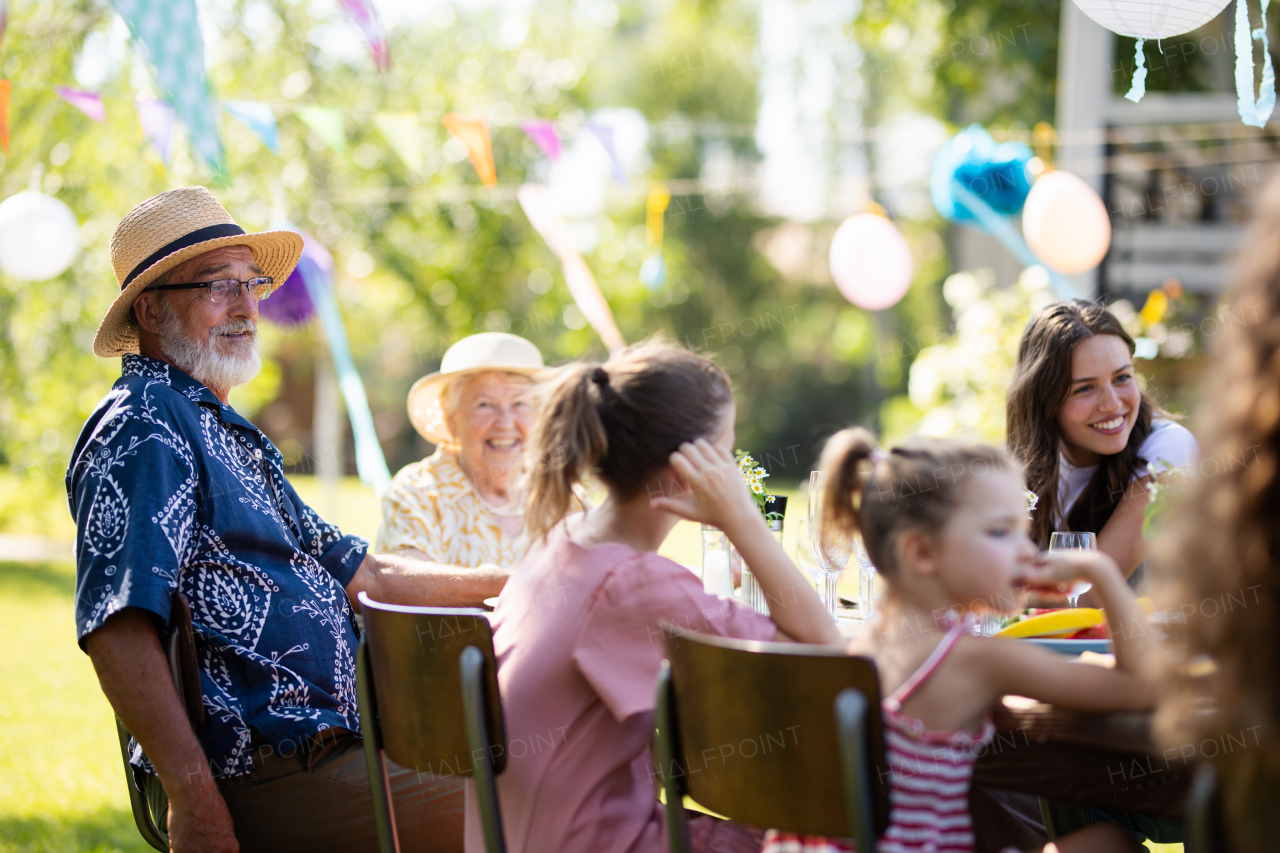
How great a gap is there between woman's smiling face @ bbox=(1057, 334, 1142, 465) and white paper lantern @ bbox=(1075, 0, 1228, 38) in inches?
33.7

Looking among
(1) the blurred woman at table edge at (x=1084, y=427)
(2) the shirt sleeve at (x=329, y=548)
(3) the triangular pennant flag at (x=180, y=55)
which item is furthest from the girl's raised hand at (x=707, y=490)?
(3) the triangular pennant flag at (x=180, y=55)

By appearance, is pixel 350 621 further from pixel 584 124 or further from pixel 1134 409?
pixel 584 124

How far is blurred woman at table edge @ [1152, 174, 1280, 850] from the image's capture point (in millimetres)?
1122

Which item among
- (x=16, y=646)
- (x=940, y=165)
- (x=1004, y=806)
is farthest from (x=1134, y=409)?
(x=16, y=646)

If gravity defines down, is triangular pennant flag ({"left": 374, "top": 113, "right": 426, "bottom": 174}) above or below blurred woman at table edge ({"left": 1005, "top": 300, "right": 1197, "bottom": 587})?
above

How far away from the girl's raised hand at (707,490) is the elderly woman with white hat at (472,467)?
1646mm

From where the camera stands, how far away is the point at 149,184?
10.7 metres

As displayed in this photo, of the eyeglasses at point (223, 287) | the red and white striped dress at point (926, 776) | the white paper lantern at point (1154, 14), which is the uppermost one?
the white paper lantern at point (1154, 14)

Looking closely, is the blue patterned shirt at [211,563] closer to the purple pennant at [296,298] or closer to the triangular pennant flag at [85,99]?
the triangular pennant flag at [85,99]

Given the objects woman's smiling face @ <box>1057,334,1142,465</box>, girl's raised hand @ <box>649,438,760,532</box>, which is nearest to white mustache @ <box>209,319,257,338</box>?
girl's raised hand @ <box>649,438,760,532</box>

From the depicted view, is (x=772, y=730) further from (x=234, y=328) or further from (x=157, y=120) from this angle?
(x=157, y=120)

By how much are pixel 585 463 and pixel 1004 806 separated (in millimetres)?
1217

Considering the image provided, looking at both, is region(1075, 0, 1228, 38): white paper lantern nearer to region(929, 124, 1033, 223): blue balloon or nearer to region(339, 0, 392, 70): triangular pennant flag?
region(339, 0, 392, 70): triangular pennant flag

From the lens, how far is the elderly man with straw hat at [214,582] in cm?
208
